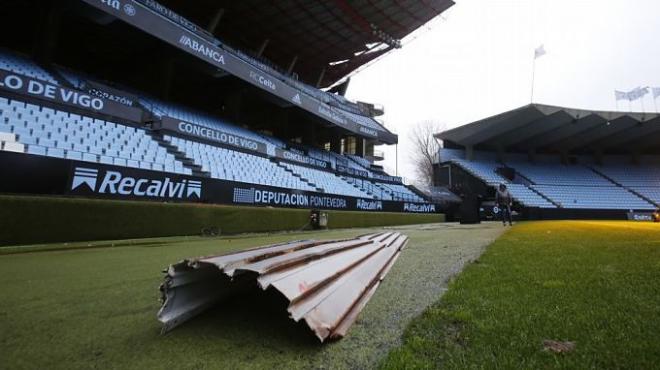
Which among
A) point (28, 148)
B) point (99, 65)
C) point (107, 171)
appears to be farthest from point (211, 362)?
point (99, 65)

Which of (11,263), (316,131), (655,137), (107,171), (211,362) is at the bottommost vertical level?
(11,263)

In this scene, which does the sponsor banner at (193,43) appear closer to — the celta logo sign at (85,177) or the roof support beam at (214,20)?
the roof support beam at (214,20)

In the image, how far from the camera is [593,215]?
27438 millimetres

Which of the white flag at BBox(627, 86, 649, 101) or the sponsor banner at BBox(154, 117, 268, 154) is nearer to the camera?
the sponsor banner at BBox(154, 117, 268, 154)

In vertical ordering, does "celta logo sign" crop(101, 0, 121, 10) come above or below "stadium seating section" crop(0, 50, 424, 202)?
above

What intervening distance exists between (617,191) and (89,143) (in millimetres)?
42469

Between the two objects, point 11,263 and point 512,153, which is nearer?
point 11,263

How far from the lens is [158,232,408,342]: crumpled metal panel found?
1.60 meters

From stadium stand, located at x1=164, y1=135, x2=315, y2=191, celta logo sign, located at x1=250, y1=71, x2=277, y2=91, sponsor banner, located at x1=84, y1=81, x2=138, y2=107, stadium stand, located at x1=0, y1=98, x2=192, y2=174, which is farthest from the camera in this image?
celta logo sign, located at x1=250, y1=71, x2=277, y2=91

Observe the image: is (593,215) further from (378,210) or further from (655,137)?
(378,210)

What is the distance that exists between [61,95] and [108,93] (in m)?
2.86

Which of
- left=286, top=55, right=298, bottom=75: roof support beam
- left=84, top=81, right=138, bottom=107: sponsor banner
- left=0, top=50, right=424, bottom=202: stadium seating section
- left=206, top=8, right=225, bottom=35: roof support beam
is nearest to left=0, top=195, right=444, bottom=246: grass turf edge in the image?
left=0, top=50, right=424, bottom=202: stadium seating section

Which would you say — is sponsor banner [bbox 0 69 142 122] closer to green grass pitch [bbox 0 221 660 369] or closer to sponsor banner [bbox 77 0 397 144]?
sponsor banner [bbox 77 0 397 144]

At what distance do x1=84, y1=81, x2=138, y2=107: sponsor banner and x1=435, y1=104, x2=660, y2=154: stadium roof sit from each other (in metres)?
27.6
